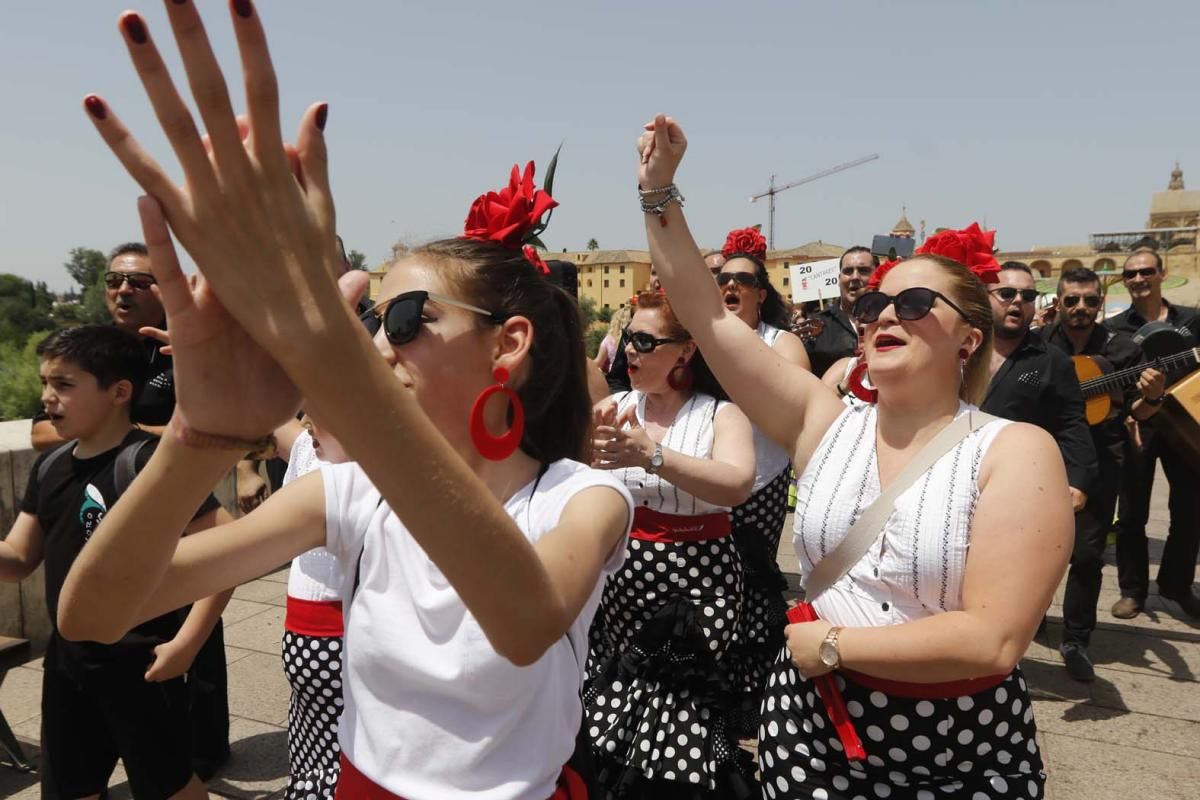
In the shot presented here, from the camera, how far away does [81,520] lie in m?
2.86

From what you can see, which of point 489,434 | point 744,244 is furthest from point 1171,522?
point 489,434

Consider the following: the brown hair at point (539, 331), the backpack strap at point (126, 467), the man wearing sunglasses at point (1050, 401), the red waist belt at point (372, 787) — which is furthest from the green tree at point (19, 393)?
the red waist belt at point (372, 787)

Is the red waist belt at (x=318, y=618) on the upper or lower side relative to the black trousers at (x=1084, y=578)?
upper

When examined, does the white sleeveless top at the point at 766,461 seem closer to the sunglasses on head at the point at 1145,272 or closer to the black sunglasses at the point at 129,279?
the black sunglasses at the point at 129,279

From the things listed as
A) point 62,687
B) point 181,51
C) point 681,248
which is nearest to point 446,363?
point 181,51

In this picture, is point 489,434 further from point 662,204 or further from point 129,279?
point 129,279

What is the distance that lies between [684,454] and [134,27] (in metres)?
2.59

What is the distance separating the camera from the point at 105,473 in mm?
2893

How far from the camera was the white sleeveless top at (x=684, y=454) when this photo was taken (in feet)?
10.8

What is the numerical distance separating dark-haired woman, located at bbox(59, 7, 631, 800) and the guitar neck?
189 inches

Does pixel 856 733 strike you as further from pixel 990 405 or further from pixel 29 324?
pixel 29 324

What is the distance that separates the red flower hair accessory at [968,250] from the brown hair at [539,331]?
1.03 metres

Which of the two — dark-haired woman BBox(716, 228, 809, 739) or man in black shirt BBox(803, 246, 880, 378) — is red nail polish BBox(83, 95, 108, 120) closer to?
dark-haired woman BBox(716, 228, 809, 739)

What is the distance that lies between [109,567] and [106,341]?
2.14 m
